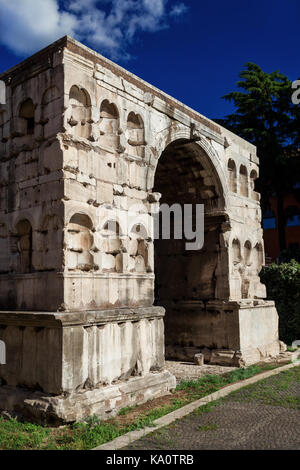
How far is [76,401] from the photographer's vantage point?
578cm

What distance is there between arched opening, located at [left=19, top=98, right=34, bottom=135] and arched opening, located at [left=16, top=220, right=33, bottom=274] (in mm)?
1555

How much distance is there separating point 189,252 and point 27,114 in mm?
5290

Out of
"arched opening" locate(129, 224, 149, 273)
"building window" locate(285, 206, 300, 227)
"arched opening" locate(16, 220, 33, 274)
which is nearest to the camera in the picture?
"arched opening" locate(16, 220, 33, 274)

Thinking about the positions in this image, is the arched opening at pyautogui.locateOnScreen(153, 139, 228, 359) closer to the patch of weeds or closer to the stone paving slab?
the stone paving slab

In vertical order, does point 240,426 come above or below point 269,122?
below

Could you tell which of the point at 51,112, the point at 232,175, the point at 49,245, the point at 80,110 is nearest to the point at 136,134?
the point at 80,110

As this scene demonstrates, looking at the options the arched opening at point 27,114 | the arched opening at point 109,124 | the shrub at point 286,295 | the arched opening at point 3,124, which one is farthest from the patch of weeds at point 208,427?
the shrub at point 286,295

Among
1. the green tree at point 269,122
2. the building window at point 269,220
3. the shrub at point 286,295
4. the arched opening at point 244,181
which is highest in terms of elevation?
the green tree at point 269,122

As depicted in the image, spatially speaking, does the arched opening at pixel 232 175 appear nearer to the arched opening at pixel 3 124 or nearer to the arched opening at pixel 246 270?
the arched opening at pixel 246 270

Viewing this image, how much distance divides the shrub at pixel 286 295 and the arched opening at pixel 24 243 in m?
8.31

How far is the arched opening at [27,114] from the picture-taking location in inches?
286

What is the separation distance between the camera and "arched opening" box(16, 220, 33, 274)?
7.04m

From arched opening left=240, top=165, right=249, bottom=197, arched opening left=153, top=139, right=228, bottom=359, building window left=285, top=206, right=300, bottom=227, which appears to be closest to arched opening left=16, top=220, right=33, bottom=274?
arched opening left=153, top=139, right=228, bottom=359

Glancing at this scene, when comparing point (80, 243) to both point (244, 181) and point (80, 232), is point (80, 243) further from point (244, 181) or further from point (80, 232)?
point (244, 181)
